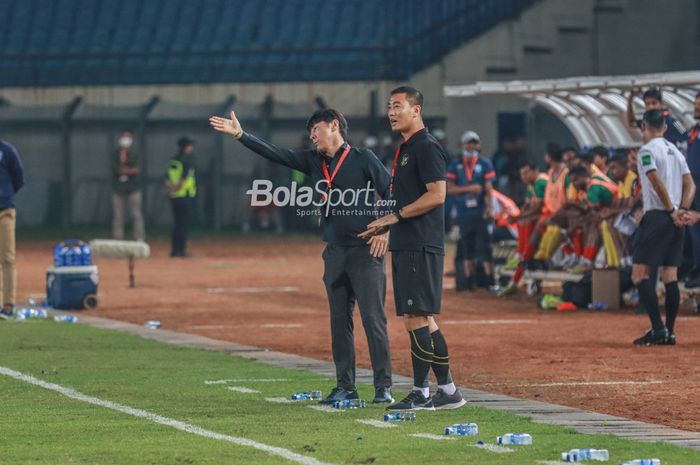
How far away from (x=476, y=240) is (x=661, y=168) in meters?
8.61

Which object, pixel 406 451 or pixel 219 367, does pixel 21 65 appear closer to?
pixel 219 367

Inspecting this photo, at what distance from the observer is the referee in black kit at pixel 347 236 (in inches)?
460

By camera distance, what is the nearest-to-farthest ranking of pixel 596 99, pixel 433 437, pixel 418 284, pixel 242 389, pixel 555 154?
1. pixel 433 437
2. pixel 418 284
3. pixel 242 389
4. pixel 555 154
5. pixel 596 99

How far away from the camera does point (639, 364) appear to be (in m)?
14.5

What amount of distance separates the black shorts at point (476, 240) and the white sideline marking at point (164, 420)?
11.1 metres

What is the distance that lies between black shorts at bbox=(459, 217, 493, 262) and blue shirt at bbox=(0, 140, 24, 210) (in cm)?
752

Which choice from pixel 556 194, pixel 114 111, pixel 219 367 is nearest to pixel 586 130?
pixel 556 194

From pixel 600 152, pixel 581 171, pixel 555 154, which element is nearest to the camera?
pixel 581 171

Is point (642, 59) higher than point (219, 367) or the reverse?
higher

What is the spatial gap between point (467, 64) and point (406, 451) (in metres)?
32.7

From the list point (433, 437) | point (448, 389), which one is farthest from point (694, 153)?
point (433, 437)

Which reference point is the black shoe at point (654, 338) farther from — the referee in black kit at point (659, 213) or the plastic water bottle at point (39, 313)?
the plastic water bottle at point (39, 313)

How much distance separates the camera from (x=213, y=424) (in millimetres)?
10484

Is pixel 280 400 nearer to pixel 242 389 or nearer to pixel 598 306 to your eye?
pixel 242 389
